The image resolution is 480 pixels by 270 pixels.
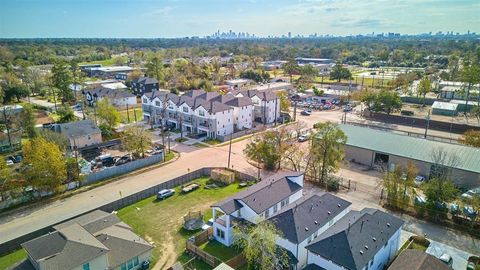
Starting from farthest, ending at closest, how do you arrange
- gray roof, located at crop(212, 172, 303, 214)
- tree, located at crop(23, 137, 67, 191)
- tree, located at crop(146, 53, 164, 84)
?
tree, located at crop(146, 53, 164, 84), tree, located at crop(23, 137, 67, 191), gray roof, located at crop(212, 172, 303, 214)

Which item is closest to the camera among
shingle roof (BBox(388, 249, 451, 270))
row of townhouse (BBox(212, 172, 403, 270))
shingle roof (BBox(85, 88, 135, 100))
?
shingle roof (BBox(388, 249, 451, 270))

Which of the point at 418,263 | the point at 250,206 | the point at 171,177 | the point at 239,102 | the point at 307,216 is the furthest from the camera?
the point at 239,102

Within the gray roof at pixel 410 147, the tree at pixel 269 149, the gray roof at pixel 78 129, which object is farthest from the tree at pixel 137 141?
the gray roof at pixel 410 147

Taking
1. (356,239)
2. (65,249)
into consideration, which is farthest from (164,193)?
(356,239)

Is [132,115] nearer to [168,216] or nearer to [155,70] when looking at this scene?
[155,70]

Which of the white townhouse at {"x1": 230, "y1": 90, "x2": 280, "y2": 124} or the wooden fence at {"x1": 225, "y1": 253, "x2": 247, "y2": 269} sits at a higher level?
the white townhouse at {"x1": 230, "y1": 90, "x2": 280, "y2": 124}

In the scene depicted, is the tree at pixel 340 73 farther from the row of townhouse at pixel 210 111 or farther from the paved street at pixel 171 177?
the paved street at pixel 171 177

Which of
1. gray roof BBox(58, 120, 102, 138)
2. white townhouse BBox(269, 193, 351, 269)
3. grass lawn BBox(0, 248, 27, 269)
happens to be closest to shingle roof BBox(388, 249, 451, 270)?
white townhouse BBox(269, 193, 351, 269)

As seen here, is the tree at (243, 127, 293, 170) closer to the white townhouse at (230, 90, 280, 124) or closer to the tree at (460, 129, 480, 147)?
the white townhouse at (230, 90, 280, 124)
